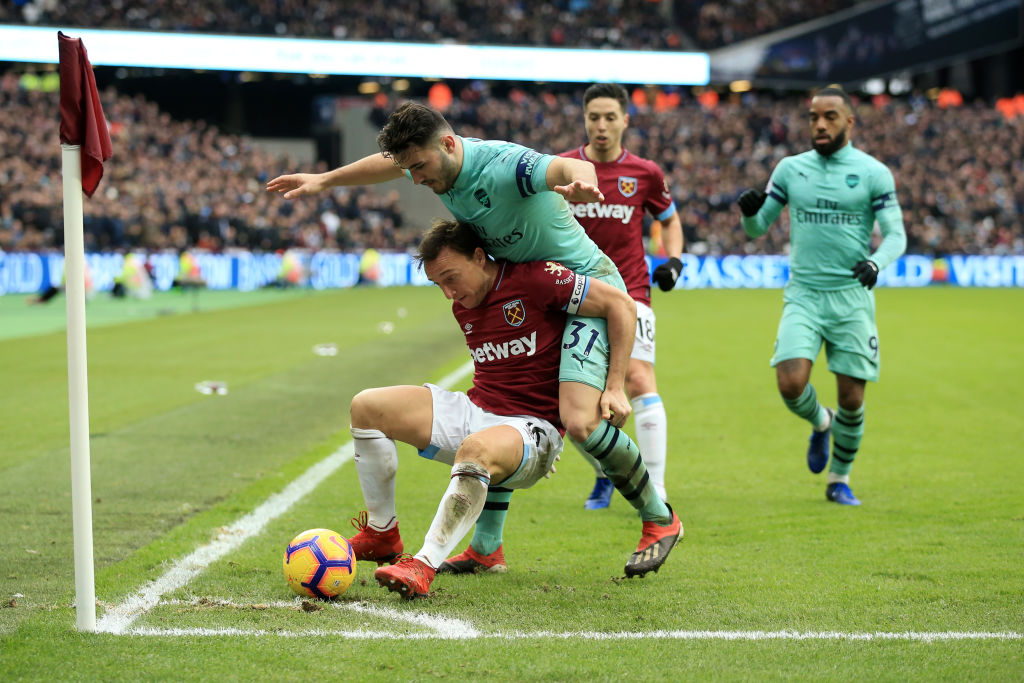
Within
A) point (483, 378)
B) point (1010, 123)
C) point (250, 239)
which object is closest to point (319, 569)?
point (483, 378)

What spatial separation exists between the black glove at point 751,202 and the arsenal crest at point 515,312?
8.32ft

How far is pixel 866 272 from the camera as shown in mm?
6184

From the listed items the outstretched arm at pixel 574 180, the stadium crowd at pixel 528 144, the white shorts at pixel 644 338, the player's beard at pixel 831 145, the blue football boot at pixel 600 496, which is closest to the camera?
the outstretched arm at pixel 574 180

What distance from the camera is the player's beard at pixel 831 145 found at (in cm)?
684

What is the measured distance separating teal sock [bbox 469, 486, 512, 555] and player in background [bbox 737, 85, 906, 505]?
91.3 inches

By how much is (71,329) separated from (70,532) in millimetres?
2225

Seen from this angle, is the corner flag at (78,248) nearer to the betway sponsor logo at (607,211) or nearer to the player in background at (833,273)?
the betway sponsor logo at (607,211)

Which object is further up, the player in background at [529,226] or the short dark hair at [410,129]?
the short dark hair at [410,129]

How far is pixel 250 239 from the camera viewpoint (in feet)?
115

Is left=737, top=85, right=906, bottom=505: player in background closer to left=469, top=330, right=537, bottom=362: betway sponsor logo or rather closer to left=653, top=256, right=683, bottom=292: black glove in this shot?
left=653, top=256, right=683, bottom=292: black glove

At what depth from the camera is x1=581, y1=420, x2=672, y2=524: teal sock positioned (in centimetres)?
471

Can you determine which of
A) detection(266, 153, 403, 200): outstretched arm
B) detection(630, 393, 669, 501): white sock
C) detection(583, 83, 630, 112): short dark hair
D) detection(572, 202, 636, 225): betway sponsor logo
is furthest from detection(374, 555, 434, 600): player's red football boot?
detection(583, 83, 630, 112): short dark hair

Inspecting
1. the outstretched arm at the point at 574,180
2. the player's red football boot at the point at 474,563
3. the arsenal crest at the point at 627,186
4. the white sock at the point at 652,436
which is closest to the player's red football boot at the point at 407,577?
the player's red football boot at the point at 474,563

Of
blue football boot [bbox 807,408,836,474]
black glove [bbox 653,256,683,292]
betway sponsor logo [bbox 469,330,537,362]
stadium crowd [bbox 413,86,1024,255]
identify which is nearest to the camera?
betway sponsor logo [bbox 469,330,537,362]
